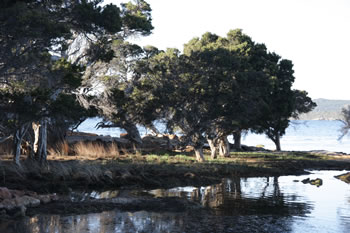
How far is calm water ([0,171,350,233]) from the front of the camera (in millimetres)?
13820

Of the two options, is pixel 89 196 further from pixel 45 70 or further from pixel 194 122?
pixel 194 122

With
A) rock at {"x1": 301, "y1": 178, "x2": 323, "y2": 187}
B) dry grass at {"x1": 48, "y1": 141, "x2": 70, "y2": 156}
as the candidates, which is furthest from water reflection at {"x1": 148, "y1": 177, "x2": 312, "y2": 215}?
dry grass at {"x1": 48, "y1": 141, "x2": 70, "y2": 156}

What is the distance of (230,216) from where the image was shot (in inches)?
625

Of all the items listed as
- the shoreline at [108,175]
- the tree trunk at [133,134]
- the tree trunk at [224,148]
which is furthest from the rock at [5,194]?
the tree trunk at [133,134]

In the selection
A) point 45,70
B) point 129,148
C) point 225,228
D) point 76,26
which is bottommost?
point 225,228

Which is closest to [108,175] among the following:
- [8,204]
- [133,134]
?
[8,204]

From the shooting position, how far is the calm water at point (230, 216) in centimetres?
1382

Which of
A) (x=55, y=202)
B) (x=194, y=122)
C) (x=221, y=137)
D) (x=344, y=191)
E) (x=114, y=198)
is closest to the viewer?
(x=55, y=202)

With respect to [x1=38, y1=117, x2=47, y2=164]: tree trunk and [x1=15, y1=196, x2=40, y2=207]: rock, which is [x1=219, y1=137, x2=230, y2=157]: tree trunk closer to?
[x1=38, y1=117, x2=47, y2=164]: tree trunk

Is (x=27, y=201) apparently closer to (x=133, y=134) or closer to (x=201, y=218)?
(x=201, y=218)

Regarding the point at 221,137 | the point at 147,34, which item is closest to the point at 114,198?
the point at 147,34

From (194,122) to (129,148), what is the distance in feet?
28.8

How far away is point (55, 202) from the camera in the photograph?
1692cm

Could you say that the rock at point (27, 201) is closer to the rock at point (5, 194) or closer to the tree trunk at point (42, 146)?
the rock at point (5, 194)
